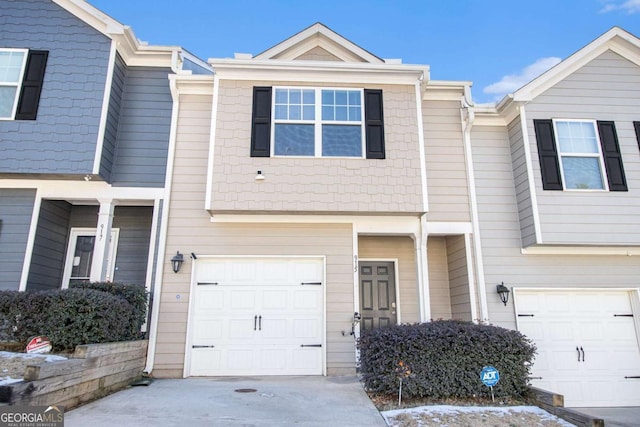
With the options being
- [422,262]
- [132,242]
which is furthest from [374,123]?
[132,242]

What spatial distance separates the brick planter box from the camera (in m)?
3.90

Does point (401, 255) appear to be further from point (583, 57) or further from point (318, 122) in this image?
point (583, 57)

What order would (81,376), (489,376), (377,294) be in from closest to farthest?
→ (81,376) < (489,376) < (377,294)

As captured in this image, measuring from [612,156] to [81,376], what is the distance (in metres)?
9.66

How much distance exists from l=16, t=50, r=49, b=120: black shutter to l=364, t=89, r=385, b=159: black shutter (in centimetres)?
605

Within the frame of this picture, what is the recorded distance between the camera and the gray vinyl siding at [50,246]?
6984mm

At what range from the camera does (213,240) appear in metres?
7.25

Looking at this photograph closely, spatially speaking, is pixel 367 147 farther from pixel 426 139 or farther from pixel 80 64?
pixel 80 64

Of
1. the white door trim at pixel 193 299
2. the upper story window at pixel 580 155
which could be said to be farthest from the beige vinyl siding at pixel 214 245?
the upper story window at pixel 580 155

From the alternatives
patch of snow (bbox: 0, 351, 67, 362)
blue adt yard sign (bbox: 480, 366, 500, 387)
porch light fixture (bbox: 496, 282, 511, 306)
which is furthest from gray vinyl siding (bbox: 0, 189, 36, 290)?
porch light fixture (bbox: 496, 282, 511, 306)

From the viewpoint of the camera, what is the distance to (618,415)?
6656 mm

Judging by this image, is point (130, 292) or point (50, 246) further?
point (50, 246)

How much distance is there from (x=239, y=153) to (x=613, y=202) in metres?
7.14

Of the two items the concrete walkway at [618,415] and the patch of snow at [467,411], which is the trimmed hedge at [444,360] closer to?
the patch of snow at [467,411]
